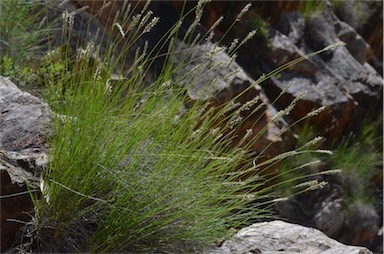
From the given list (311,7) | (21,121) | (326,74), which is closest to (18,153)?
(21,121)

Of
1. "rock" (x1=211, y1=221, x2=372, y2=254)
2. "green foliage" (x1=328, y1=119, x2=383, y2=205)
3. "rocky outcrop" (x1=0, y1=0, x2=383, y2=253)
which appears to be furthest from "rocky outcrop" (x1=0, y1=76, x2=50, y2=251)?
"green foliage" (x1=328, y1=119, x2=383, y2=205)

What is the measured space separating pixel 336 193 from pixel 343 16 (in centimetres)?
185

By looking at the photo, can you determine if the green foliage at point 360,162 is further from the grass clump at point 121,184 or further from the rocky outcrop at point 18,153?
the rocky outcrop at point 18,153

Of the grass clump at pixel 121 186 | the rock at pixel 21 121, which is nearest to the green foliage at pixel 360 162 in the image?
the grass clump at pixel 121 186

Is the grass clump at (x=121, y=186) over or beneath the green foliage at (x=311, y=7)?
beneath

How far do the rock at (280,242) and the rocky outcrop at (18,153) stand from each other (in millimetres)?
673

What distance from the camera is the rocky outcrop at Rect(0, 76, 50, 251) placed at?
1.90m

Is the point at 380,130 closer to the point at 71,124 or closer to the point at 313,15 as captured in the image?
the point at 313,15

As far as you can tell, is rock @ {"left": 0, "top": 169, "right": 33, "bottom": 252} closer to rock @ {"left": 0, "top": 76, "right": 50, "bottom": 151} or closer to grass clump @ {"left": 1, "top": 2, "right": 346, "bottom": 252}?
grass clump @ {"left": 1, "top": 2, "right": 346, "bottom": 252}

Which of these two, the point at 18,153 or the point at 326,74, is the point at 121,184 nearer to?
the point at 18,153

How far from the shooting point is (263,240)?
93.5 inches

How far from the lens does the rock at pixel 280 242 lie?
2.27m

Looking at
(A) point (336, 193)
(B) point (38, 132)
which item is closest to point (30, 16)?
(B) point (38, 132)

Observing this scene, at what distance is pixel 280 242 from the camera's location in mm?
2404
